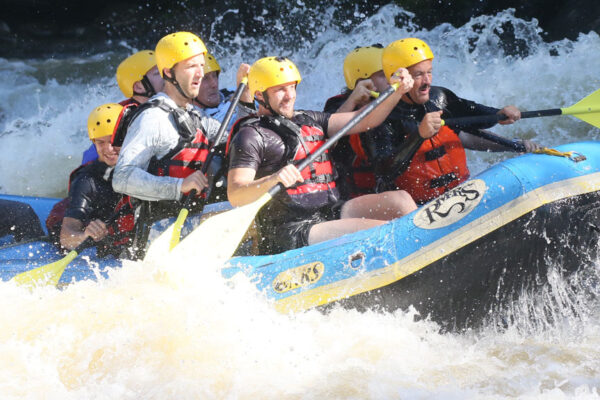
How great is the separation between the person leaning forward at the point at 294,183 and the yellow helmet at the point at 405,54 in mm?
130

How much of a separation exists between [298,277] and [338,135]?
743 millimetres

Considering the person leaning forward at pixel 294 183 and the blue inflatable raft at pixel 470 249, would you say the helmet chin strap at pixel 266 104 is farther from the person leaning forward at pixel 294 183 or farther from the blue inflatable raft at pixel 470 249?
the blue inflatable raft at pixel 470 249

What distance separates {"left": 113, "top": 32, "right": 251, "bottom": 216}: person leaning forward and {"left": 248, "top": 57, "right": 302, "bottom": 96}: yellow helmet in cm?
54

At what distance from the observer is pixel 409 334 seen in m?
3.26

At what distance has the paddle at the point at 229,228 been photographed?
11.3 feet

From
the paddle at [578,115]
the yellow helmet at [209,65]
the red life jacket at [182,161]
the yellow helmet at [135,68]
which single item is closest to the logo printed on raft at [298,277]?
the red life jacket at [182,161]

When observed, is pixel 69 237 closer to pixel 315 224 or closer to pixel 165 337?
pixel 165 337

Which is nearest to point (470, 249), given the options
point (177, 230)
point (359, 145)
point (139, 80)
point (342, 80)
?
point (359, 145)

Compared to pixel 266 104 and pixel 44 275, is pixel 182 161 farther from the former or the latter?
pixel 44 275

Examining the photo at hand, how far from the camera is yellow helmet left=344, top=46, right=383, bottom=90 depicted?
4.39 meters

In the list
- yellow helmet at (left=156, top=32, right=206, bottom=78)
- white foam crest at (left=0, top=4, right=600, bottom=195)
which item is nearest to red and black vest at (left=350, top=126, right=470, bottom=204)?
yellow helmet at (left=156, top=32, right=206, bottom=78)

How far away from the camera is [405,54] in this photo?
386 centimetres

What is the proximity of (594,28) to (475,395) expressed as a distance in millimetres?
6043

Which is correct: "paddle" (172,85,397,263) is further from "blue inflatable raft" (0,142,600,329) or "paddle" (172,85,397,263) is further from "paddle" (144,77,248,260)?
"blue inflatable raft" (0,142,600,329)
